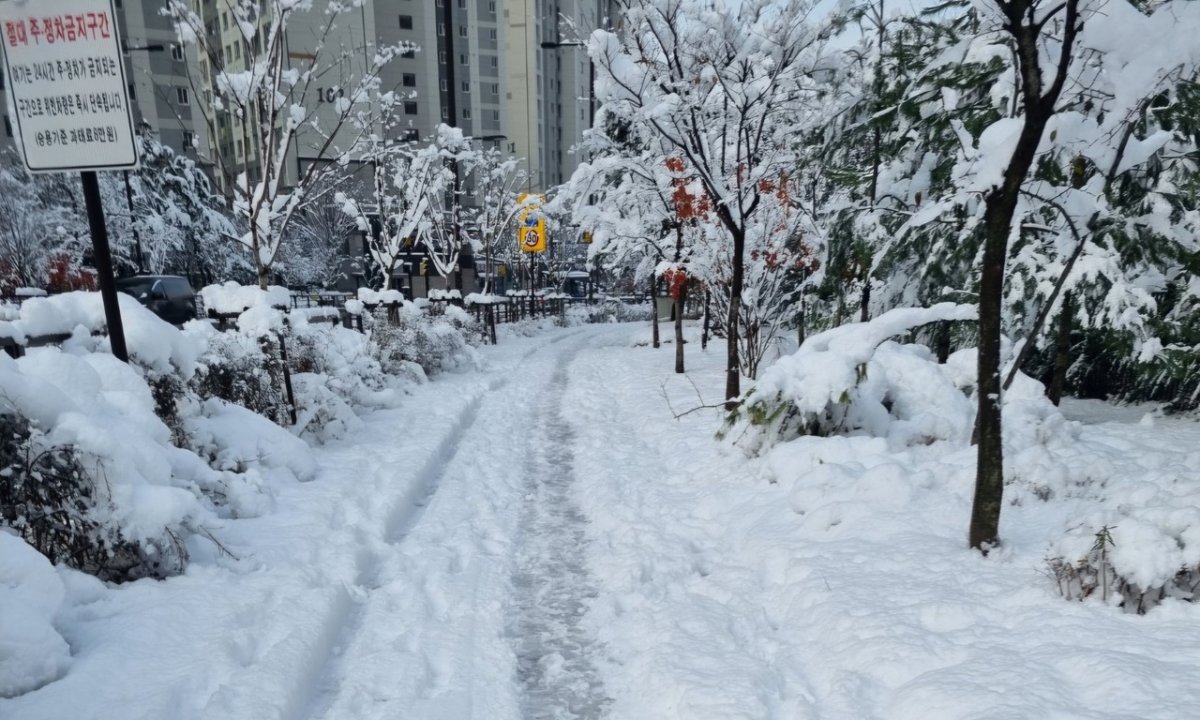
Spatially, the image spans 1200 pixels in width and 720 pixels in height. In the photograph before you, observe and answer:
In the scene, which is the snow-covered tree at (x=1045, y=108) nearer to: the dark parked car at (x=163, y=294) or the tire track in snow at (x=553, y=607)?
the tire track in snow at (x=553, y=607)

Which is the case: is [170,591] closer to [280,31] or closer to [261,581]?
[261,581]

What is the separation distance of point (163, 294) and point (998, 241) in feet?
62.7

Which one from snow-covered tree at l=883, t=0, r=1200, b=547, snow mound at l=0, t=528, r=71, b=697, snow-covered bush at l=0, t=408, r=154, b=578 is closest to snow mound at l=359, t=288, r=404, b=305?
snow-covered bush at l=0, t=408, r=154, b=578

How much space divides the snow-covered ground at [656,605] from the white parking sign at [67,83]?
2.52m

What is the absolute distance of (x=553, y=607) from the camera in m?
4.12

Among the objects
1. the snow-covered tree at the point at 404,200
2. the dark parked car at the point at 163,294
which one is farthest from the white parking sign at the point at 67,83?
the dark parked car at the point at 163,294

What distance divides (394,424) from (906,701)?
6.98 meters

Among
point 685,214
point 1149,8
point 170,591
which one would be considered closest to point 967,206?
point 1149,8

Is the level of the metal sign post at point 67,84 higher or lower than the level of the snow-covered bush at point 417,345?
higher

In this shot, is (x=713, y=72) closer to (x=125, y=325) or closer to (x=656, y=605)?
(x=656, y=605)

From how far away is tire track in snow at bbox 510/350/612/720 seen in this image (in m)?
3.24

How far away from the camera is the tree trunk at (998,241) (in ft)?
10.7

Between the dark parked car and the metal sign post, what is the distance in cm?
1463

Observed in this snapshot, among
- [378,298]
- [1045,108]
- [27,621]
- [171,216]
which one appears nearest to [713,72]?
[1045,108]
